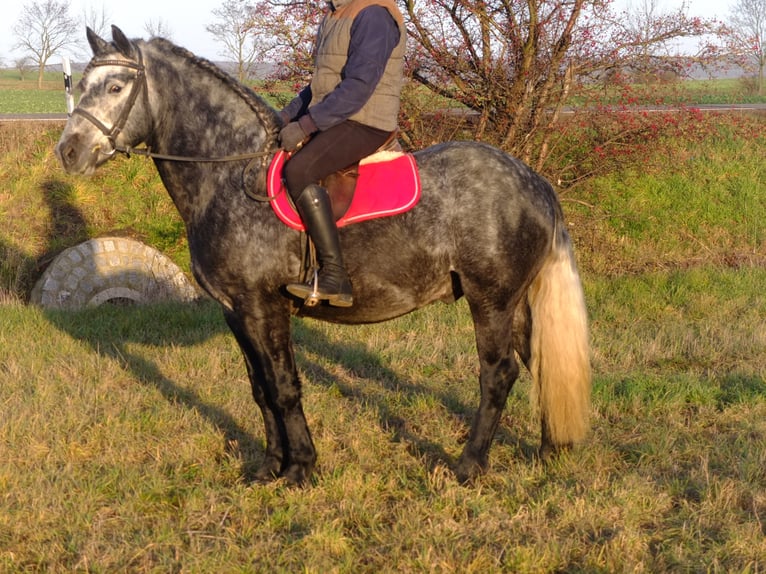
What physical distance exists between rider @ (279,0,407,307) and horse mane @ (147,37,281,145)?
9.3 inches

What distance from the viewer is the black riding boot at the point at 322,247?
4516 mm

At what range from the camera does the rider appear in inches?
176

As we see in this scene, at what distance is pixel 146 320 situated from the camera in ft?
28.6

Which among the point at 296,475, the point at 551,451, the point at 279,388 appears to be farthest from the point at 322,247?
the point at 551,451

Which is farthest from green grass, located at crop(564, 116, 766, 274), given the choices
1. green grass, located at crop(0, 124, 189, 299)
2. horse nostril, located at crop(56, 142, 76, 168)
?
horse nostril, located at crop(56, 142, 76, 168)

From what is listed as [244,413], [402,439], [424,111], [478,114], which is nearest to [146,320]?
[244,413]

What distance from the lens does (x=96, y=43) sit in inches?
179

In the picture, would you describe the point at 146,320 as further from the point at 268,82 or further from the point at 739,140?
the point at 739,140

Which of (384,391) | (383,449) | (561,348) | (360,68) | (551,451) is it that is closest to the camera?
(360,68)

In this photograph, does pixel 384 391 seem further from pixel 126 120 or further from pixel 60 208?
pixel 60 208

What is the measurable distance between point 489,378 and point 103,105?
291 centimetres

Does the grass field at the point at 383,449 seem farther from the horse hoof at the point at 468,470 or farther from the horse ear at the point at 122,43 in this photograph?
the horse ear at the point at 122,43

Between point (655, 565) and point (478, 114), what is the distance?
8.67 meters

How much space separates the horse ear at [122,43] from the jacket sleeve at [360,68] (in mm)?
1119
